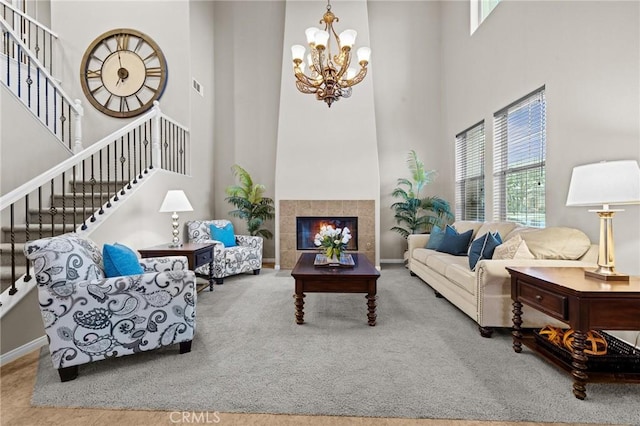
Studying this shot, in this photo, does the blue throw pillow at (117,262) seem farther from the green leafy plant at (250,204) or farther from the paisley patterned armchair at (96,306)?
the green leafy plant at (250,204)

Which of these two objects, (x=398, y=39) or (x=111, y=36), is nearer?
(x=111, y=36)

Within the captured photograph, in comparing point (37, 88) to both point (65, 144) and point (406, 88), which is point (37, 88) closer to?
point (65, 144)

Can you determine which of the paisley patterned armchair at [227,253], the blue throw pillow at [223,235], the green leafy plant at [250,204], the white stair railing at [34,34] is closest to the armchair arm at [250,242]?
the paisley patterned armchair at [227,253]

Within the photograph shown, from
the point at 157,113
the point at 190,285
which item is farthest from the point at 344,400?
the point at 157,113

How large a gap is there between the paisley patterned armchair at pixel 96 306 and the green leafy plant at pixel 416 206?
4.74 metres

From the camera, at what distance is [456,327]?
3.17 metres

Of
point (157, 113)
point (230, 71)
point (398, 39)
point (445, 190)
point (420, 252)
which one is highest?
point (398, 39)

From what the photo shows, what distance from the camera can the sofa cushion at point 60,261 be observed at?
2.11m

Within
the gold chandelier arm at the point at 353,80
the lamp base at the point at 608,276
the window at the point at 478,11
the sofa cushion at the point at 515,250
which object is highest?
the window at the point at 478,11

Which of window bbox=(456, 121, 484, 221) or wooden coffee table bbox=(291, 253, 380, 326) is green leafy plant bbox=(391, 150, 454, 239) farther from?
wooden coffee table bbox=(291, 253, 380, 326)

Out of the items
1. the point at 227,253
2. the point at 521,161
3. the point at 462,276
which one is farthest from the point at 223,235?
the point at 521,161

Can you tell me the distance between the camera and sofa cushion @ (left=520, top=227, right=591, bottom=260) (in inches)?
115

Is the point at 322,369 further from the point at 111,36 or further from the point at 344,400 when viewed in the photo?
the point at 111,36

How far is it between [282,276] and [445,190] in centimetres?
372
